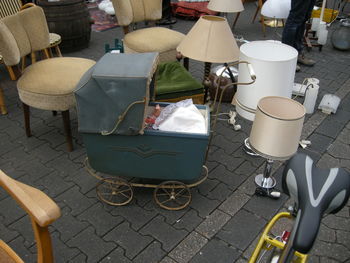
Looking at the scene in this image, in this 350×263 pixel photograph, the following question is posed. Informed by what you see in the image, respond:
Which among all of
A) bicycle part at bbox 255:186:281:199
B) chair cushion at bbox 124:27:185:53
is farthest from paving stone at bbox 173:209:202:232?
chair cushion at bbox 124:27:185:53

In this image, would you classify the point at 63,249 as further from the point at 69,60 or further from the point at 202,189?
the point at 69,60

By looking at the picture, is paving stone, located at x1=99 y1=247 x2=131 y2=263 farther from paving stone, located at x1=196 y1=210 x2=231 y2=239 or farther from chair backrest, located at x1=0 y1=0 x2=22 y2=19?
chair backrest, located at x1=0 y1=0 x2=22 y2=19

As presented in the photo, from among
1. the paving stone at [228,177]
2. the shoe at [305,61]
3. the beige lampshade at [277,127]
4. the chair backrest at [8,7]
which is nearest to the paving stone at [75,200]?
the paving stone at [228,177]

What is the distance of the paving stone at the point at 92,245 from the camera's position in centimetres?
242

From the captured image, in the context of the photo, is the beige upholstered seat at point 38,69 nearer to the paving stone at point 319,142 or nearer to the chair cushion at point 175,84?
the chair cushion at point 175,84

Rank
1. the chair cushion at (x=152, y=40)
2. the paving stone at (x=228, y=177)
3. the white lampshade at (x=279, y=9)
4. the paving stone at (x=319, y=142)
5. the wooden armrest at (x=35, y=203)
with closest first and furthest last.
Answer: the wooden armrest at (x=35, y=203)
the paving stone at (x=228, y=177)
the paving stone at (x=319, y=142)
the chair cushion at (x=152, y=40)
the white lampshade at (x=279, y=9)

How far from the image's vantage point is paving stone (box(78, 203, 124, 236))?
2.62 m

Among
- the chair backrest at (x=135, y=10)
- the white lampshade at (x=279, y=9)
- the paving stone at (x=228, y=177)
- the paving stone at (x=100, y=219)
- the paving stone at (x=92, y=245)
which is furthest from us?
the white lampshade at (x=279, y=9)

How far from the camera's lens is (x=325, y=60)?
18.2 feet

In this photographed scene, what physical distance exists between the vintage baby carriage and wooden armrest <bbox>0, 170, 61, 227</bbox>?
1041mm

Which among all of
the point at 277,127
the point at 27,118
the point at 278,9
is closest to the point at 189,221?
the point at 277,127

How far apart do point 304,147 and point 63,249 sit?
96.6 inches

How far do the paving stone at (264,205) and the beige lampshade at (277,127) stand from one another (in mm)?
499

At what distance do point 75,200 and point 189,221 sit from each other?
0.96 metres
